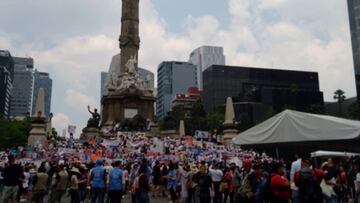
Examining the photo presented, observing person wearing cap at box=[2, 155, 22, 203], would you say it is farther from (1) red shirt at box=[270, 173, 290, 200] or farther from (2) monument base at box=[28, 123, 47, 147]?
(2) monument base at box=[28, 123, 47, 147]

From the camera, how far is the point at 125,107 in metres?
53.6

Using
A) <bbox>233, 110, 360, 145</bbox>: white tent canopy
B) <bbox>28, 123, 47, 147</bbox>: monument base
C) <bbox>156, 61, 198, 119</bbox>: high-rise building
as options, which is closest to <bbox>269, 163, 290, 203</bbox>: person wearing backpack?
<bbox>233, 110, 360, 145</bbox>: white tent canopy

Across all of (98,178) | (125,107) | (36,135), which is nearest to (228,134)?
(125,107)

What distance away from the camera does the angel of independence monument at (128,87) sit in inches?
2111

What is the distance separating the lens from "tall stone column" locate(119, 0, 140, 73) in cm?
5656

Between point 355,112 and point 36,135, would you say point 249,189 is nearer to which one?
point 36,135

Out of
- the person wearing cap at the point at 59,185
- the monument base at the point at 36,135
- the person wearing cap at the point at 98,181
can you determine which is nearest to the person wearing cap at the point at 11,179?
the person wearing cap at the point at 59,185

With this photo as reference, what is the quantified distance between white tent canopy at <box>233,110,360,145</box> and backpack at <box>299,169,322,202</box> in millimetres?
734

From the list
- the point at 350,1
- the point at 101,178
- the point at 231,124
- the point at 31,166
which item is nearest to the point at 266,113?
the point at 350,1

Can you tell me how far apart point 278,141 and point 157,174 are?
9373mm

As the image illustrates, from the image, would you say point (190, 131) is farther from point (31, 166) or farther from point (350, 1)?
point (31, 166)

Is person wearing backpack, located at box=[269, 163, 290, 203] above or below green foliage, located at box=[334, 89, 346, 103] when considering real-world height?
below

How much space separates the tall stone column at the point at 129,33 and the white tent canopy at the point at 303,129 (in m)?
47.7

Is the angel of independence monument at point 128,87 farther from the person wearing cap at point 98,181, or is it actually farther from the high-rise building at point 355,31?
the high-rise building at point 355,31
